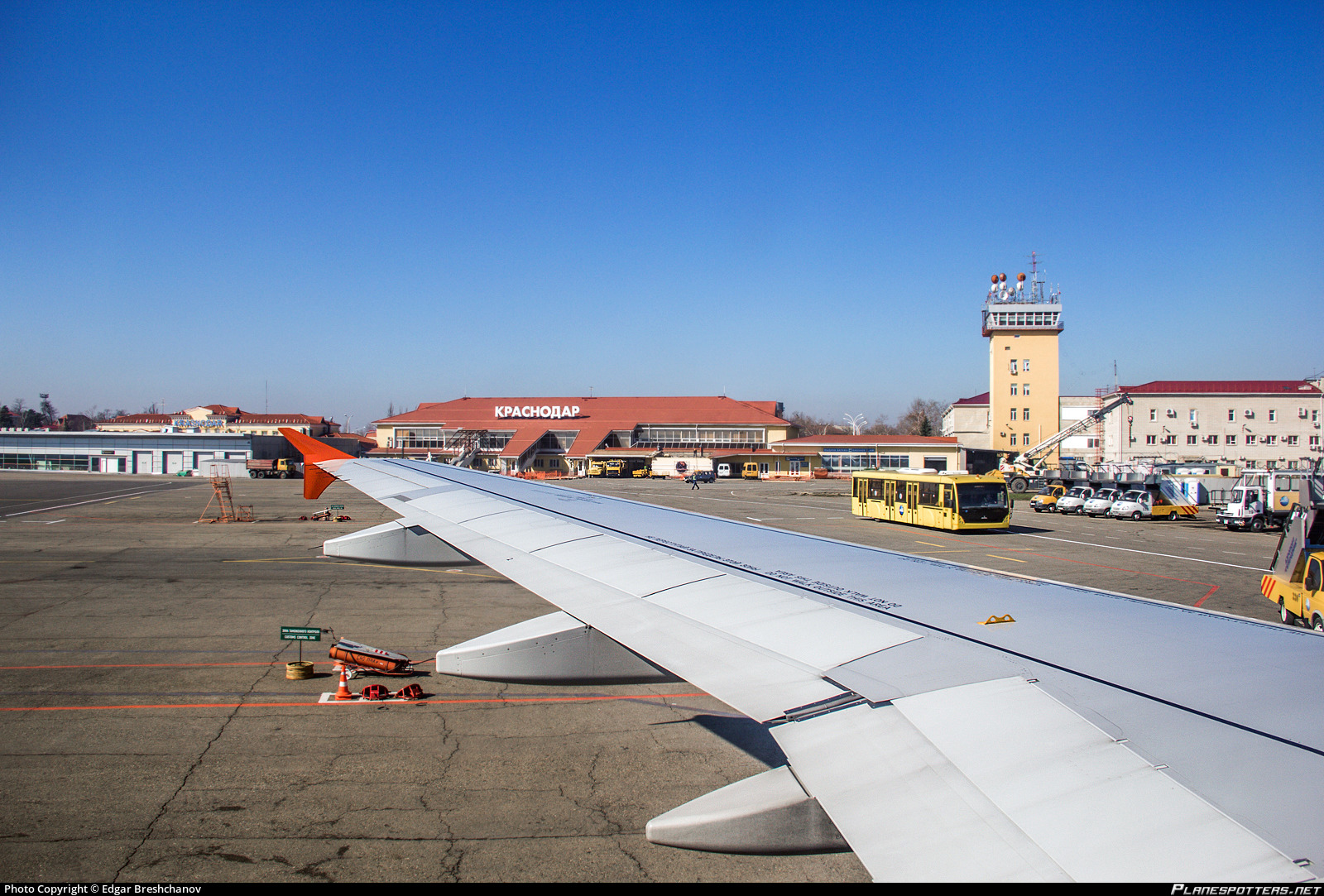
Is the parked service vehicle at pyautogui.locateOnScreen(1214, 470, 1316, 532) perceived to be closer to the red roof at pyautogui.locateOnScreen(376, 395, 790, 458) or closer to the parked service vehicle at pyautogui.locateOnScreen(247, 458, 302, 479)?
the red roof at pyautogui.locateOnScreen(376, 395, 790, 458)

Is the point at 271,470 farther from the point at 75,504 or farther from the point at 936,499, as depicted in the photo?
the point at 936,499

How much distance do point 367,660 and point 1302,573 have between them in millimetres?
15060

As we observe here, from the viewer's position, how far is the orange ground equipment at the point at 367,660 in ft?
30.3

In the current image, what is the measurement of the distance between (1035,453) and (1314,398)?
27.2 m

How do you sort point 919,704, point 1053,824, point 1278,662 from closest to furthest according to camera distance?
point 1053,824 → point 919,704 → point 1278,662

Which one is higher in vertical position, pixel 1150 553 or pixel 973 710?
pixel 973 710

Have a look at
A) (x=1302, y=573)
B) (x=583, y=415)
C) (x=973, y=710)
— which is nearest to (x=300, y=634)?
(x=973, y=710)

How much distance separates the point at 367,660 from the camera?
932 centimetres

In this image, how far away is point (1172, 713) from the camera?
7.28ft

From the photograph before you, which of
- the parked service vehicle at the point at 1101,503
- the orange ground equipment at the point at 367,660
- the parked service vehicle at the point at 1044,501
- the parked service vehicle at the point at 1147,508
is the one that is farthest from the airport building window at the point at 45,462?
the parked service vehicle at the point at 1147,508

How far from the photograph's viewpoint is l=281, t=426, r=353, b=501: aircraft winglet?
8438mm

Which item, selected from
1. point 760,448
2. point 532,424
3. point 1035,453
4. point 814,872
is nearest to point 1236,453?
point 1035,453

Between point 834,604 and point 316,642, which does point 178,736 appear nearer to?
point 316,642

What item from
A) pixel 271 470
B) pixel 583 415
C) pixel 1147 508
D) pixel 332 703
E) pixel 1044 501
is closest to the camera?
pixel 332 703
